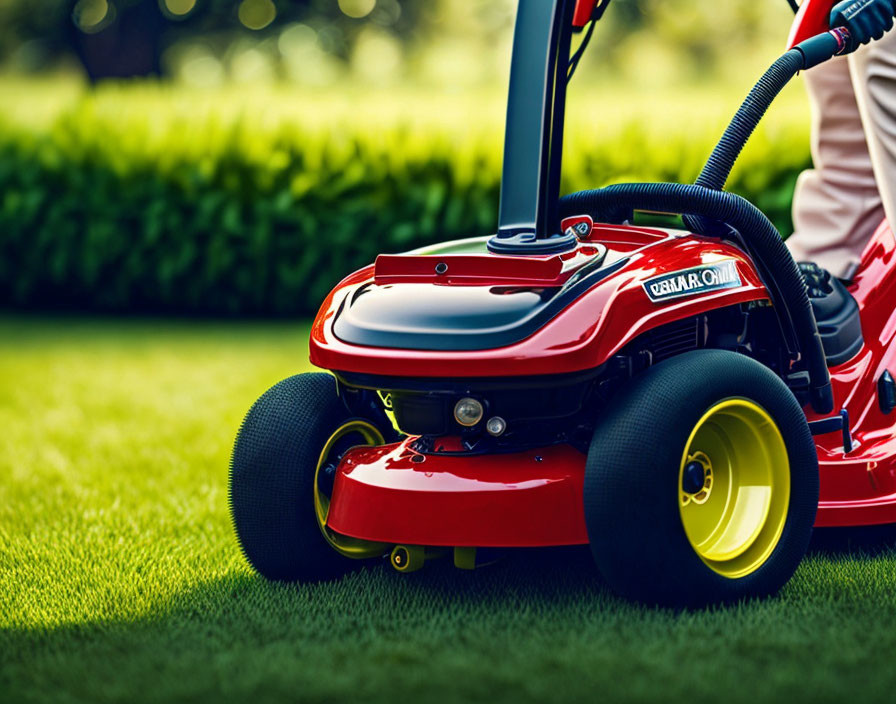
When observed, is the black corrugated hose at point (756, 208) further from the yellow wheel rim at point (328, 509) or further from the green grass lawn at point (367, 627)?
the yellow wheel rim at point (328, 509)

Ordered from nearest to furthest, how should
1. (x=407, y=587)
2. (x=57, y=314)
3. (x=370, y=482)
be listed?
(x=370, y=482) → (x=407, y=587) → (x=57, y=314)

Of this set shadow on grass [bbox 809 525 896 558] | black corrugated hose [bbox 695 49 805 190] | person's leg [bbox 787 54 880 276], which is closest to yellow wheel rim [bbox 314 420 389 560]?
black corrugated hose [bbox 695 49 805 190]

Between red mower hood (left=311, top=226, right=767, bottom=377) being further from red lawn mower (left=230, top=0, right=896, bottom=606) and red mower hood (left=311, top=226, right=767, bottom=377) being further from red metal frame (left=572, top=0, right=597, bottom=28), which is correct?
red metal frame (left=572, top=0, right=597, bottom=28)

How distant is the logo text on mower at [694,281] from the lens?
279cm

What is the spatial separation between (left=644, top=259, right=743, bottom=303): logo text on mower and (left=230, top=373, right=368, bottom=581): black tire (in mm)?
810

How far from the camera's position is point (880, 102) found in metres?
3.34

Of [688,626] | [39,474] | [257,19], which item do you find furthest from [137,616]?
[257,19]

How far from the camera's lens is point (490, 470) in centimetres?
277

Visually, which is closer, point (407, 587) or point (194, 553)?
point (407, 587)

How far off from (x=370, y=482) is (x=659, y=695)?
83cm

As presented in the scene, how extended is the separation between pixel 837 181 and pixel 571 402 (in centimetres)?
142

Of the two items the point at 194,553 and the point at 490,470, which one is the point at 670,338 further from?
the point at 194,553

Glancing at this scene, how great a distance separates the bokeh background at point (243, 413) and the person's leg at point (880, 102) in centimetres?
94

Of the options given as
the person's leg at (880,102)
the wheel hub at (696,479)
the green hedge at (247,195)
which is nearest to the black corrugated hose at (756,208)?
the person's leg at (880,102)
